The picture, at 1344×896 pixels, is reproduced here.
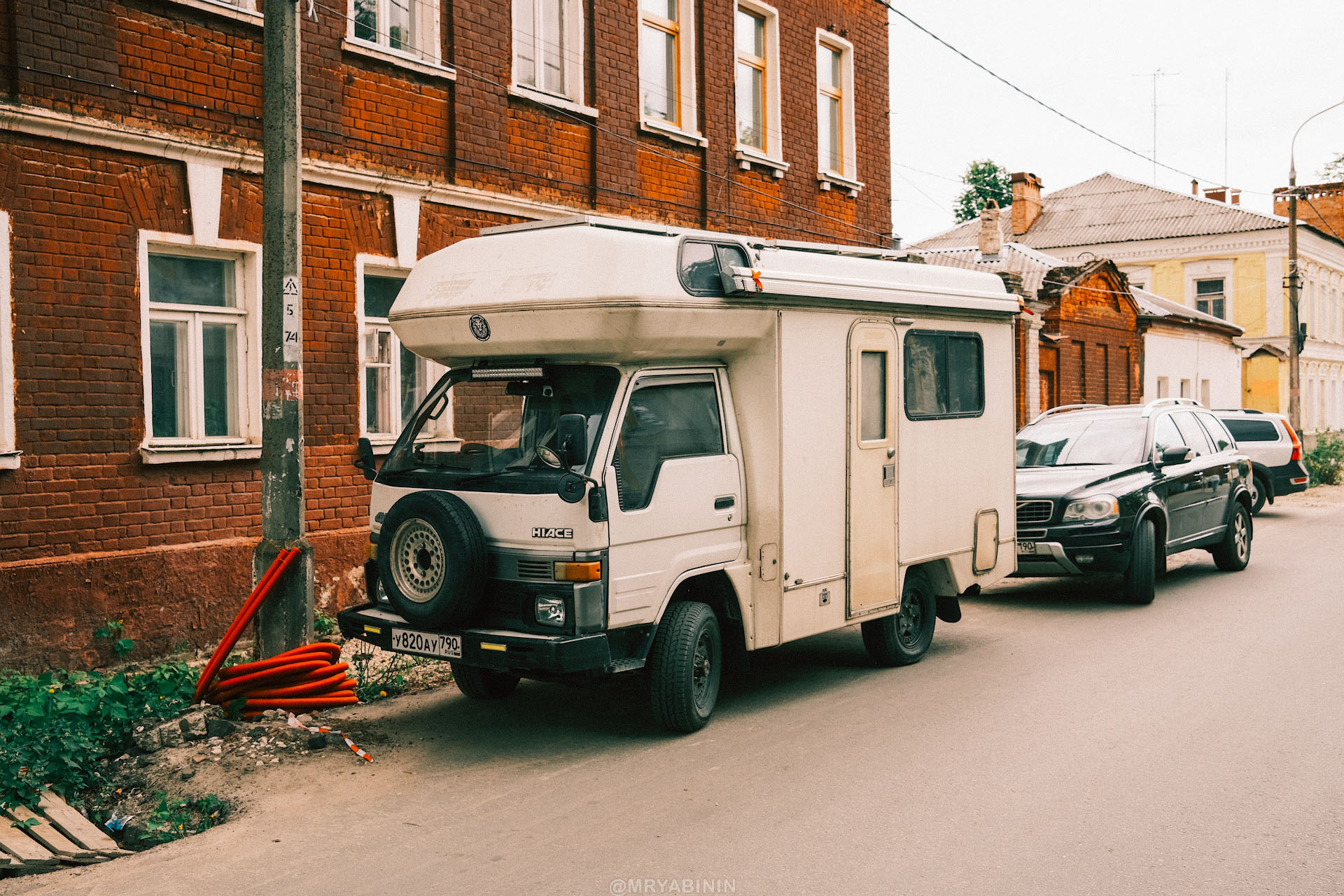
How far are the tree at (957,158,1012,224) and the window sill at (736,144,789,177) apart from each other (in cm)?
4314

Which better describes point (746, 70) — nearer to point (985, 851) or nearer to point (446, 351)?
point (446, 351)

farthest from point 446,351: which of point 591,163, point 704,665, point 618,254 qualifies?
point 591,163

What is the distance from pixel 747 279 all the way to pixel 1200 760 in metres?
3.46

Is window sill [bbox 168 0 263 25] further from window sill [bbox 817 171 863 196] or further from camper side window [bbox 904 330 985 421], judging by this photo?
window sill [bbox 817 171 863 196]

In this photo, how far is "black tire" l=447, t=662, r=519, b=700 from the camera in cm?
755

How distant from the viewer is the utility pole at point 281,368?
24.3 feet

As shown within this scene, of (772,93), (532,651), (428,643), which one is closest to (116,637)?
(428,643)

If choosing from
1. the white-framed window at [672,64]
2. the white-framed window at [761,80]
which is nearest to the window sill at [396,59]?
the white-framed window at [672,64]

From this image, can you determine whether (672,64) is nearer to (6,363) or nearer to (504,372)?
(6,363)

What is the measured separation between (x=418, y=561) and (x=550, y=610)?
81 centimetres

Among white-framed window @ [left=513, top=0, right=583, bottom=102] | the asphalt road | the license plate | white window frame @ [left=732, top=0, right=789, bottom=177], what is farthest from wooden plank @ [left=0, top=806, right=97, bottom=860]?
white window frame @ [left=732, top=0, right=789, bottom=177]

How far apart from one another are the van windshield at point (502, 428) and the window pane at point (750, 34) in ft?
33.5

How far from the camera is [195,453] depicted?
30.7 ft

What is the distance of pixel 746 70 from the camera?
15.9m
